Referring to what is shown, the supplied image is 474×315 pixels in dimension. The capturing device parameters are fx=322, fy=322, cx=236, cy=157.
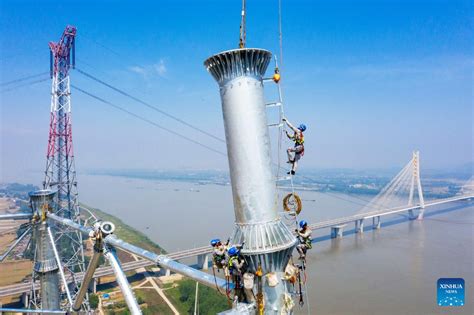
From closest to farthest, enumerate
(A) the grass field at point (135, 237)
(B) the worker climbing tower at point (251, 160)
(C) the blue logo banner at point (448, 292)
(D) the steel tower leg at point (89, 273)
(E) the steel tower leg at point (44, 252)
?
1. (B) the worker climbing tower at point (251, 160)
2. (D) the steel tower leg at point (89, 273)
3. (E) the steel tower leg at point (44, 252)
4. (C) the blue logo banner at point (448, 292)
5. (A) the grass field at point (135, 237)

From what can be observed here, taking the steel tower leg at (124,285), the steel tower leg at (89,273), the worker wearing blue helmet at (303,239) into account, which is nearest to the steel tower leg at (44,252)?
the steel tower leg at (89,273)

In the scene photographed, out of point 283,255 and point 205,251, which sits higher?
point 283,255

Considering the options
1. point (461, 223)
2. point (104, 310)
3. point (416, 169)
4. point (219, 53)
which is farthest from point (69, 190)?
point (416, 169)

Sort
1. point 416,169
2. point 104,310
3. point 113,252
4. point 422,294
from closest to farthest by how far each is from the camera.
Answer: point 113,252 < point 104,310 < point 422,294 < point 416,169

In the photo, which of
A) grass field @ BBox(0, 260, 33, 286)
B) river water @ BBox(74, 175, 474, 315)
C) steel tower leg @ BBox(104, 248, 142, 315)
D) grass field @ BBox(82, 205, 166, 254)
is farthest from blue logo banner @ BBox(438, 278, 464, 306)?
grass field @ BBox(0, 260, 33, 286)

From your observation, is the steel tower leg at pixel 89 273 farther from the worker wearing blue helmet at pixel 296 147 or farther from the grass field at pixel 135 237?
the grass field at pixel 135 237

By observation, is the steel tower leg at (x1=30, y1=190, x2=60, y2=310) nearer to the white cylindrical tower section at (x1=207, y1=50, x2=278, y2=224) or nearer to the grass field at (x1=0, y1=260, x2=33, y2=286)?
the white cylindrical tower section at (x1=207, y1=50, x2=278, y2=224)

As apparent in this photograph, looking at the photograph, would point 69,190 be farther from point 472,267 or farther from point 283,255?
point 472,267
